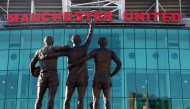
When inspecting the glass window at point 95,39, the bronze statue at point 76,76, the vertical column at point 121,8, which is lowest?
the bronze statue at point 76,76

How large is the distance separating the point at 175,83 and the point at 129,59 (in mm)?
4465

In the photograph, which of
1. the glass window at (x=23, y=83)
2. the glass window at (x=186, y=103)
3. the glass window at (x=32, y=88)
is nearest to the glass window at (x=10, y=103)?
the glass window at (x=23, y=83)

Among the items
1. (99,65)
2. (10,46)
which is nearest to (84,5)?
(10,46)

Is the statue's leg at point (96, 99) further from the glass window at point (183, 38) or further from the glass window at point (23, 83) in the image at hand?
the glass window at point (183, 38)

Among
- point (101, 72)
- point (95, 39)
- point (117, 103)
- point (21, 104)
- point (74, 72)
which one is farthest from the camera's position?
point (95, 39)

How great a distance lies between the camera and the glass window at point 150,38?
3145 cm

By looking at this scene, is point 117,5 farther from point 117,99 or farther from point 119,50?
point 117,99

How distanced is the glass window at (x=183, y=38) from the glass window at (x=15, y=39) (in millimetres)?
14506

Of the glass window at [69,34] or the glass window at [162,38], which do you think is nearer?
the glass window at [69,34]

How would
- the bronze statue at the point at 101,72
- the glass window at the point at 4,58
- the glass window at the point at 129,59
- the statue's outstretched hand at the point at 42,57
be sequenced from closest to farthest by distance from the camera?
the bronze statue at the point at 101,72 → the statue's outstretched hand at the point at 42,57 → the glass window at the point at 129,59 → the glass window at the point at 4,58

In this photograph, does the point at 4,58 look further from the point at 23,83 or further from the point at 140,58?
the point at 140,58

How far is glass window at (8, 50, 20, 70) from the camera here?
102 feet

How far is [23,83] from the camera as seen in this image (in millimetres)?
30422

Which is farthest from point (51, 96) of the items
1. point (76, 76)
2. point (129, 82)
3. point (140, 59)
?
point (140, 59)
